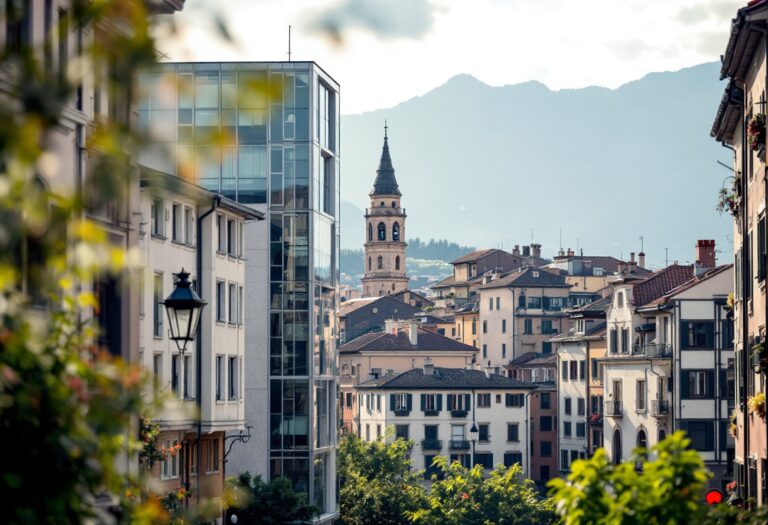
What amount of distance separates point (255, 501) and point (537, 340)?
99.9 m

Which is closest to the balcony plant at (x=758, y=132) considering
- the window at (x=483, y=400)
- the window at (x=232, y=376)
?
the window at (x=232, y=376)

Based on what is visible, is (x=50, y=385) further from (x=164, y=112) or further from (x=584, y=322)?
(x=584, y=322)

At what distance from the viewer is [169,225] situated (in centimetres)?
4991

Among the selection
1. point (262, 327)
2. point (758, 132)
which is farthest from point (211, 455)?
point (758, 132)

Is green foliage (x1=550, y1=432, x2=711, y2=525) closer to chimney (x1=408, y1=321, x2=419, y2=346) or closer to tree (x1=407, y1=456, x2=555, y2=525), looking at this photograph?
tree (x1=407, y1=456, x2=555, y2=525)

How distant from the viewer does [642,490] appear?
13.5m

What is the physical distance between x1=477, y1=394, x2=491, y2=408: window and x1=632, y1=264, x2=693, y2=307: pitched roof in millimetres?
39735

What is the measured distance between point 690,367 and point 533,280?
2936 inches

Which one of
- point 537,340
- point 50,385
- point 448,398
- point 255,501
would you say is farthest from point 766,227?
point 537,340

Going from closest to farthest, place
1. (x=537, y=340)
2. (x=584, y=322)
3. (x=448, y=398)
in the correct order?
(x=584, y=322), (x=448, y=398), (x=537, y=340)

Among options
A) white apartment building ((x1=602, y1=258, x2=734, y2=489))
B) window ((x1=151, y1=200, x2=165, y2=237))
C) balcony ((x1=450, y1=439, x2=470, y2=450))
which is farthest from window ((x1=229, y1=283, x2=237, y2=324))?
balcony ((x1=450, y1=439, x2=470, y2=450))

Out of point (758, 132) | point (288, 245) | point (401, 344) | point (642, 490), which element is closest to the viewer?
point (642, 490)

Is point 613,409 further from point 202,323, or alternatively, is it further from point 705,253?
point 202,323

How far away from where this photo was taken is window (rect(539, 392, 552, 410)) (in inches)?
5202
